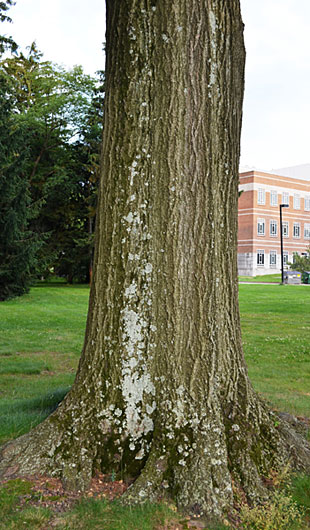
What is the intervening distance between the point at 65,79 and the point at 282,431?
1453 inches

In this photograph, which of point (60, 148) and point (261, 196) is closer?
point (60, 148)

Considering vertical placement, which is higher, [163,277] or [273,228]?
[273,228]

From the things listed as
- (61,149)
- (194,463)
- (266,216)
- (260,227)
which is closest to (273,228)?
(266,216)

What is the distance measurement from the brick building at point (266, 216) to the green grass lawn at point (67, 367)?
4280cm

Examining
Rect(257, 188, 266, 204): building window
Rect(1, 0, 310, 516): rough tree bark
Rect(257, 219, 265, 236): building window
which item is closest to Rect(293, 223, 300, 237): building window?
Rect(257, 219, 265, 236): building window

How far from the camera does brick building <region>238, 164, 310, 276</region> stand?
59.9 m

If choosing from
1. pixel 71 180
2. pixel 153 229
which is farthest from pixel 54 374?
pixel 71 180

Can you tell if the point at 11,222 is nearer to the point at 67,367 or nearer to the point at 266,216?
the point at 67,367

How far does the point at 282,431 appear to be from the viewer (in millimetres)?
3941

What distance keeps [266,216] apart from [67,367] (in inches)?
2215

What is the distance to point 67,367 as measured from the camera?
26.5 feet

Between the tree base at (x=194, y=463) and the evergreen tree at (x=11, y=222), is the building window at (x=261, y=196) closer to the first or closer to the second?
the evergreen tree at (x=11, y=222)

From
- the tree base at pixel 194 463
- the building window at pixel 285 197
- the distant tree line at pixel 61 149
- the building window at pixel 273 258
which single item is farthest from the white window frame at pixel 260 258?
the tree base at pixel 194 463

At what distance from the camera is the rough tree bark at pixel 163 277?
3447 millimetres
